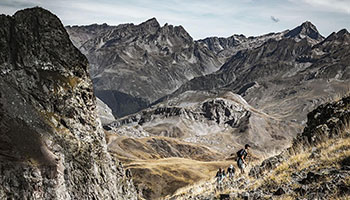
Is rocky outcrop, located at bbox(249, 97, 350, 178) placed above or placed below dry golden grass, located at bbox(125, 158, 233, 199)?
above

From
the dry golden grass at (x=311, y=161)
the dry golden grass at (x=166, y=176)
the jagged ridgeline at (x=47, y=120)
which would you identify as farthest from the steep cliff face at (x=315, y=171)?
the dry golden grass at (x=166, y=176)

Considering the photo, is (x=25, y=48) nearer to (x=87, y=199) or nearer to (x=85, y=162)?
(x=85, y=162)

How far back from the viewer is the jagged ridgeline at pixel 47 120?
62.5 feet

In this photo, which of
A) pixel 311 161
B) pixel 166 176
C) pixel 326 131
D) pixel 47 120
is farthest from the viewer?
pixel 166 176

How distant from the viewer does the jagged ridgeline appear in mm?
19047

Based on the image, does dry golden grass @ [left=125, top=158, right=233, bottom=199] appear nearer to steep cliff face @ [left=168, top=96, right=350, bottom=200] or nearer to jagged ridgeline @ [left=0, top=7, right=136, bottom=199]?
jagged ridgeline @ [left=0, top=7, right=136, bottom=199]

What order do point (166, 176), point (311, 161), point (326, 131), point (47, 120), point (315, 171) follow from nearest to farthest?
point (315, 171)
point (311, 161)
point (326, 131)
point (47, 120)
point (166, 176)

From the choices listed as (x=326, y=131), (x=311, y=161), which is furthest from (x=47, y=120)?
(x=326, y=131)

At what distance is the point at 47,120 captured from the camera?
2286 cm

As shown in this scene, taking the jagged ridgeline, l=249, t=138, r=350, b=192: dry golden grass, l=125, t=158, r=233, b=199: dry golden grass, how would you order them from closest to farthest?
l=249, t=138, r=350, b=192: dry golden grass
the jagged ridgeline
l=125, t=158, r=233, b=199: dry golden grass

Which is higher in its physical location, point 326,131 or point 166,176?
point 326,131

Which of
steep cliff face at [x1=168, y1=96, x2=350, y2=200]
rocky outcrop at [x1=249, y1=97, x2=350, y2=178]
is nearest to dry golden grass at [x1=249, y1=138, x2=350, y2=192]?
steep cliff face at [x1=168, y1=96, x2=350, y2=200]

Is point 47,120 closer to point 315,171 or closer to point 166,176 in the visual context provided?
point 315,171

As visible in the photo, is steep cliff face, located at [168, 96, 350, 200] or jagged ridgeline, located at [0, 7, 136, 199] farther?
jagged ridgeline, located at [0, 7, 136, 199]
